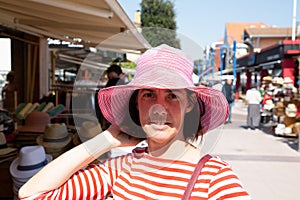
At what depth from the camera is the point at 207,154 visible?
116cm

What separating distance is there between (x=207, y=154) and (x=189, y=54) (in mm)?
339

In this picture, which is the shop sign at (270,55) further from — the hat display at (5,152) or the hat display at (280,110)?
the hat display at (5,152)

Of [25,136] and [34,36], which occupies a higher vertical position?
[34,36]

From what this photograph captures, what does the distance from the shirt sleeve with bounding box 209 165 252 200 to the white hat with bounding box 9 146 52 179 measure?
4.48 feet

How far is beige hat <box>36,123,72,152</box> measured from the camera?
303cm

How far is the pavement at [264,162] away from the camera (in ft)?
14.7

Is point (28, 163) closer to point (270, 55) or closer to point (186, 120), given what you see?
point (186, 120)

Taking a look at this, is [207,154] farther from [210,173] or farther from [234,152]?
[234,152]

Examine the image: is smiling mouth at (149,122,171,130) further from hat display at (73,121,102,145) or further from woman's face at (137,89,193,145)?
hat display at (73,121,102,145)

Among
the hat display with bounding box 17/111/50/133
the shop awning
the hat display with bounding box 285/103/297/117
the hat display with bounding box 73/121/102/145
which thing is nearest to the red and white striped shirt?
the hat display with bounding box 73/121/102/145

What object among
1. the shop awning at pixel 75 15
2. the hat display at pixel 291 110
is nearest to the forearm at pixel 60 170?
the shop awning at pixel 75 15

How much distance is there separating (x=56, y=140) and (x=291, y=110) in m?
6.75

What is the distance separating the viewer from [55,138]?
3.09 metres

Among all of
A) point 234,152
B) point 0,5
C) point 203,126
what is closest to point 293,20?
point 234,152
